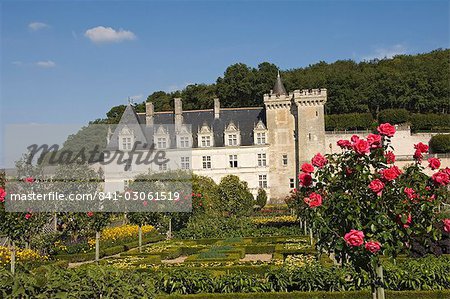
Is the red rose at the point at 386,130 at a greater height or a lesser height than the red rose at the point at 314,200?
greater

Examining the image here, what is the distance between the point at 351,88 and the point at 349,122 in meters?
7.58

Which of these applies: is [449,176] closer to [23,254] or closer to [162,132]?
[23,254]

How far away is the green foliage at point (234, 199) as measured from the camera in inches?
1262

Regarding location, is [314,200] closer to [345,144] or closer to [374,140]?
[345,144]

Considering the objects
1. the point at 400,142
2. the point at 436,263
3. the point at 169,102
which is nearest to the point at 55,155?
the point at 436,263

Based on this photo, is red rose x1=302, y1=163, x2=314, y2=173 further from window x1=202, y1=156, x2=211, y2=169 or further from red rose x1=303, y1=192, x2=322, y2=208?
window x1=202, y1=156, x2=211, y2=169

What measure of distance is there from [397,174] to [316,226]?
108cm

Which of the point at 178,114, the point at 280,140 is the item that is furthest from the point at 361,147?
the point at 178,114

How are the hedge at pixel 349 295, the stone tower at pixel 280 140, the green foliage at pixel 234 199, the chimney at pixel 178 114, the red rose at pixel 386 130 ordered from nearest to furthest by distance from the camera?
1. the red rose at pixel 386 130
2. the hedge at pixel 349 295
3. the green foliage at pixel 234 199
4. the stone tower at pixel 280 140
5. the chimney at pixel 178 114

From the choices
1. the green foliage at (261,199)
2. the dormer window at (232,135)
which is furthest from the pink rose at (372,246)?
the dormer window at (232,135)

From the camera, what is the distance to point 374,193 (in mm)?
5730

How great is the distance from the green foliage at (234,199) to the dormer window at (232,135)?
325 inches

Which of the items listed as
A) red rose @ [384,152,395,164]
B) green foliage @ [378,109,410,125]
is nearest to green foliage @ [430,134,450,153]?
green foliage @ [378,109,410,125]

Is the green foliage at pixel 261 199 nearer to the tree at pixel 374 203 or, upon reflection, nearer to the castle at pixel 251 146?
Answer: the castle at pixel 251 146
